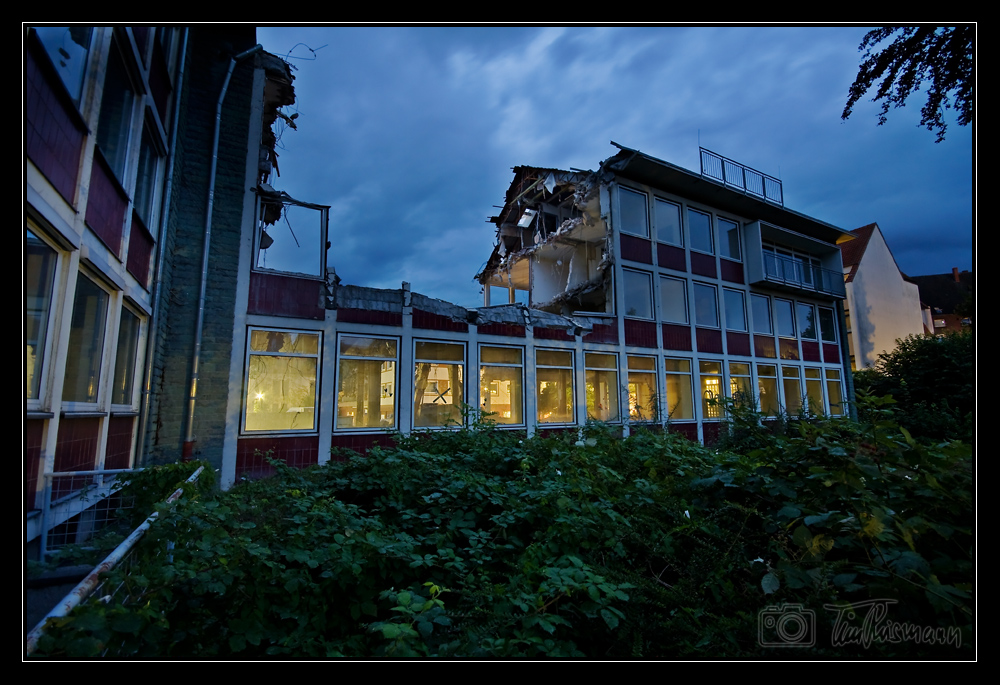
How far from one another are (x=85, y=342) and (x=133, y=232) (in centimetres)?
204

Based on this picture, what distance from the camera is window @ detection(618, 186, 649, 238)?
53.3 feet

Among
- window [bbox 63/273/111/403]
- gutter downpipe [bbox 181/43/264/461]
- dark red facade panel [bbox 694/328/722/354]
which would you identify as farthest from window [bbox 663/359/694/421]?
window [bbox 63/273/111/403]

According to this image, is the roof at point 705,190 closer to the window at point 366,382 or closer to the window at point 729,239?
the window at point 729,239

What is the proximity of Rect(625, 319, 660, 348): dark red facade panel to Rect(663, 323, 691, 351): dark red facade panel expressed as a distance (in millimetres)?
472

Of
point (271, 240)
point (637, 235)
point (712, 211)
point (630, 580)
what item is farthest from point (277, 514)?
point (712, 211)

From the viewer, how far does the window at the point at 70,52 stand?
346cm

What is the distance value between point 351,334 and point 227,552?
346 inches

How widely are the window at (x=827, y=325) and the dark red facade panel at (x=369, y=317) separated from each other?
1950 centimetres

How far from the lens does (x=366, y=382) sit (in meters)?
11.1

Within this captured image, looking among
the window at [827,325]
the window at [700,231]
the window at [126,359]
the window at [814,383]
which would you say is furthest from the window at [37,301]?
the window at [827,325]

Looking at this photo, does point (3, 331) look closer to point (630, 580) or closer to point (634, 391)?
point (630, 580)

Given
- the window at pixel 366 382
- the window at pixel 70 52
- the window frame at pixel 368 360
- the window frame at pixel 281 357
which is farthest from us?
the window at pixel 366 382

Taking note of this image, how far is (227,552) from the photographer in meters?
2.49

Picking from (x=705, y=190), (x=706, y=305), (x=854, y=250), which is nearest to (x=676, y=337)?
(x=706, y=305)
